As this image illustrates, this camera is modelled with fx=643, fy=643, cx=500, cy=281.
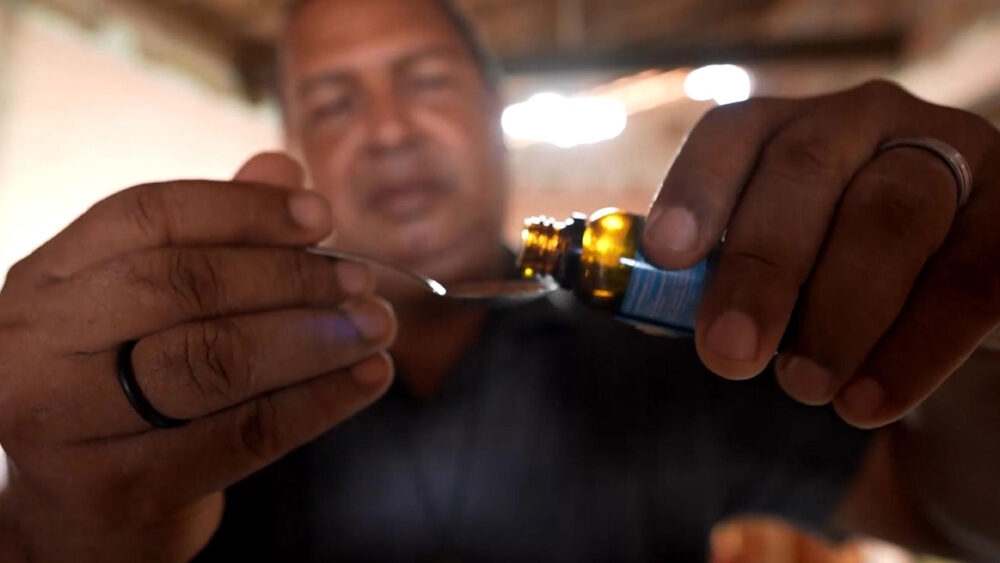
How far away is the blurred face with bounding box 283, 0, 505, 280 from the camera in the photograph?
820 millimetres

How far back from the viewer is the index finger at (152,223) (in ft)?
1.19

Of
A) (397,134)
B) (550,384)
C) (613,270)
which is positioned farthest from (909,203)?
(397,134)

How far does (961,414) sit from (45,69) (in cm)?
145

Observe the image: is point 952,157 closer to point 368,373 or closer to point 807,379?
point 807,379

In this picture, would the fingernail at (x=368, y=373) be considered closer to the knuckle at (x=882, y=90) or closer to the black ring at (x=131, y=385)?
the black ring at (x=131, y=385)

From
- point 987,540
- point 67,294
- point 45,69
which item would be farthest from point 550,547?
point 45,69

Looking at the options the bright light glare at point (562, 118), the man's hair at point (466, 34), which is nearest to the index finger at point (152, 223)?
the man's hair at point (466, 34)

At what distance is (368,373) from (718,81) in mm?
1172

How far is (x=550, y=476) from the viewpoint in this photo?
69cm

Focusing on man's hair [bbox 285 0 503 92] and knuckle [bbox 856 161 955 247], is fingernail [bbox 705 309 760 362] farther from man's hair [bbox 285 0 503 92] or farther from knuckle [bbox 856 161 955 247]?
man's hair [bbox 285 0 503 92]

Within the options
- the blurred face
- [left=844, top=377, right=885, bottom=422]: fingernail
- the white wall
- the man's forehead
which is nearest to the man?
[left=844, top=377, right=885, bottom=422]: fingernail

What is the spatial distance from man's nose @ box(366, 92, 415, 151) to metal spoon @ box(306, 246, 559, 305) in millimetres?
320

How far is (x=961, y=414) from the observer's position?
1.32ft

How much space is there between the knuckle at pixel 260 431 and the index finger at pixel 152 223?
4.3 inches
